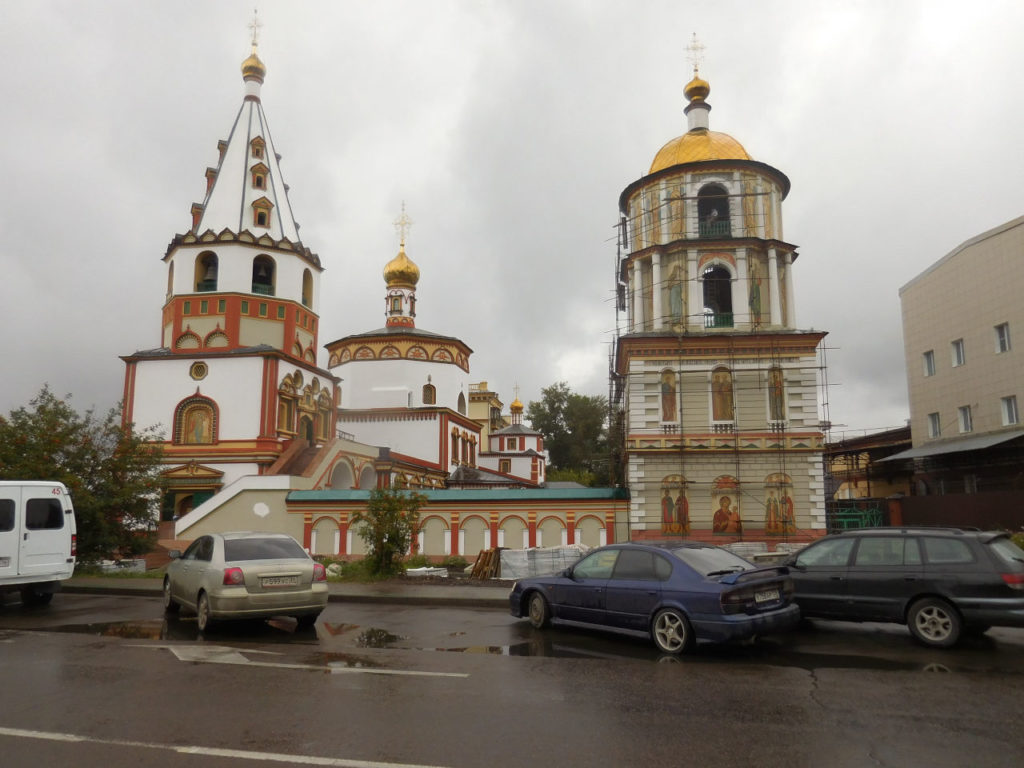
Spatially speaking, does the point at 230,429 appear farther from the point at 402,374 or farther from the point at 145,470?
the point at 402,374

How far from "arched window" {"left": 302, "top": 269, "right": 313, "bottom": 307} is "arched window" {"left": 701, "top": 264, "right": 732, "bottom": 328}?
751 inches

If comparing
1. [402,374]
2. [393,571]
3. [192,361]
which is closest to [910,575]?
[393,571]

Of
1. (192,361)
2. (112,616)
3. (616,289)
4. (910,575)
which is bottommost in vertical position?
(112,616)

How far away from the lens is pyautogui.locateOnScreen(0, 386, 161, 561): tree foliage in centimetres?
1942

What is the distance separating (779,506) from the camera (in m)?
24.7

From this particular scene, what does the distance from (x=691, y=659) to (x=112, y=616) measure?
9495mm

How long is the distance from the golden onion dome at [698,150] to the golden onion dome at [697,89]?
70.3 inches

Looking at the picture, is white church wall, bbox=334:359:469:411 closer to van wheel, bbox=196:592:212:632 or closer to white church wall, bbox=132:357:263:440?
white church wall, bbox=132:357:263:440

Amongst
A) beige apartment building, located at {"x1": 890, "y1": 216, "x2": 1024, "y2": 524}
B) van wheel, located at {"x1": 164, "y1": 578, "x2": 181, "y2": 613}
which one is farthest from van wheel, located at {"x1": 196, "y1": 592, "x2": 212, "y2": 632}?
beige apartment building, located at {"x1": 890, "y1": 216, "x2": 1024, "y2": 524}

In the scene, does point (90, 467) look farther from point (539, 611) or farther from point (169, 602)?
point (539, 611)

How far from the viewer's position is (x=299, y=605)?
1025 cm

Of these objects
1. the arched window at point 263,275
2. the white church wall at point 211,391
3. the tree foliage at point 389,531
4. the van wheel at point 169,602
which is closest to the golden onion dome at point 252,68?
the arched window at point 263,275

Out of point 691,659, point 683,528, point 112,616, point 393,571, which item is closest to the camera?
point 691,659

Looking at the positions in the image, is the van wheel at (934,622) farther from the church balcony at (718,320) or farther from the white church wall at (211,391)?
the white church wall at (211,391)
